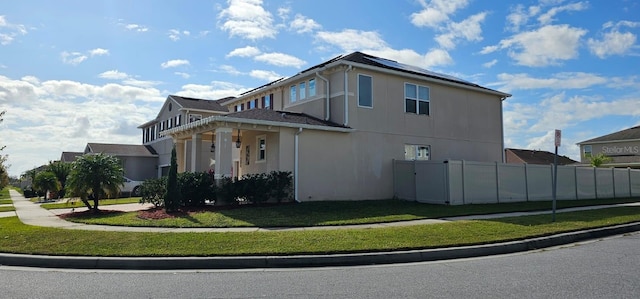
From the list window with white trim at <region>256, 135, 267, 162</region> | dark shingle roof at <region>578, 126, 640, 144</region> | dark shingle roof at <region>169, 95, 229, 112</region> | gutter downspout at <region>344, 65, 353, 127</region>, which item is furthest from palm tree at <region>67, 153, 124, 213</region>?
dark shingle roof at <region>578, 126, 640, 144</region>

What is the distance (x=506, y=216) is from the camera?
13.8 meters

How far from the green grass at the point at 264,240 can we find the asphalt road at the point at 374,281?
835 millimetres

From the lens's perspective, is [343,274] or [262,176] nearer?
[343,274]

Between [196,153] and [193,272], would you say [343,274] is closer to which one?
[193,272]

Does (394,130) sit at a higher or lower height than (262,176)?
higher

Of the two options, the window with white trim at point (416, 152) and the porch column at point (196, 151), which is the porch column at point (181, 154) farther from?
the window with white trim at point (416, 152)

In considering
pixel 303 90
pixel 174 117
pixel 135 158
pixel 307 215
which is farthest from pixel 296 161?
pixel 135 158

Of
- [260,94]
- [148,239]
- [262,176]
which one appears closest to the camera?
[148,239]

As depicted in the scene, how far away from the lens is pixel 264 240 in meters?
9.23

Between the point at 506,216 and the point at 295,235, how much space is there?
7.48 meters

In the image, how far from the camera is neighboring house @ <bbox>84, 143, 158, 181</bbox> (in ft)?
128

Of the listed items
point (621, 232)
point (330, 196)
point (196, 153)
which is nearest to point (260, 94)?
point (196, 153)

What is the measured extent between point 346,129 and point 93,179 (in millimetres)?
9648

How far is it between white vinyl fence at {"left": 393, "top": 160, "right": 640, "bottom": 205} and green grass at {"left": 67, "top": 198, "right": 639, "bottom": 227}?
927 mm
